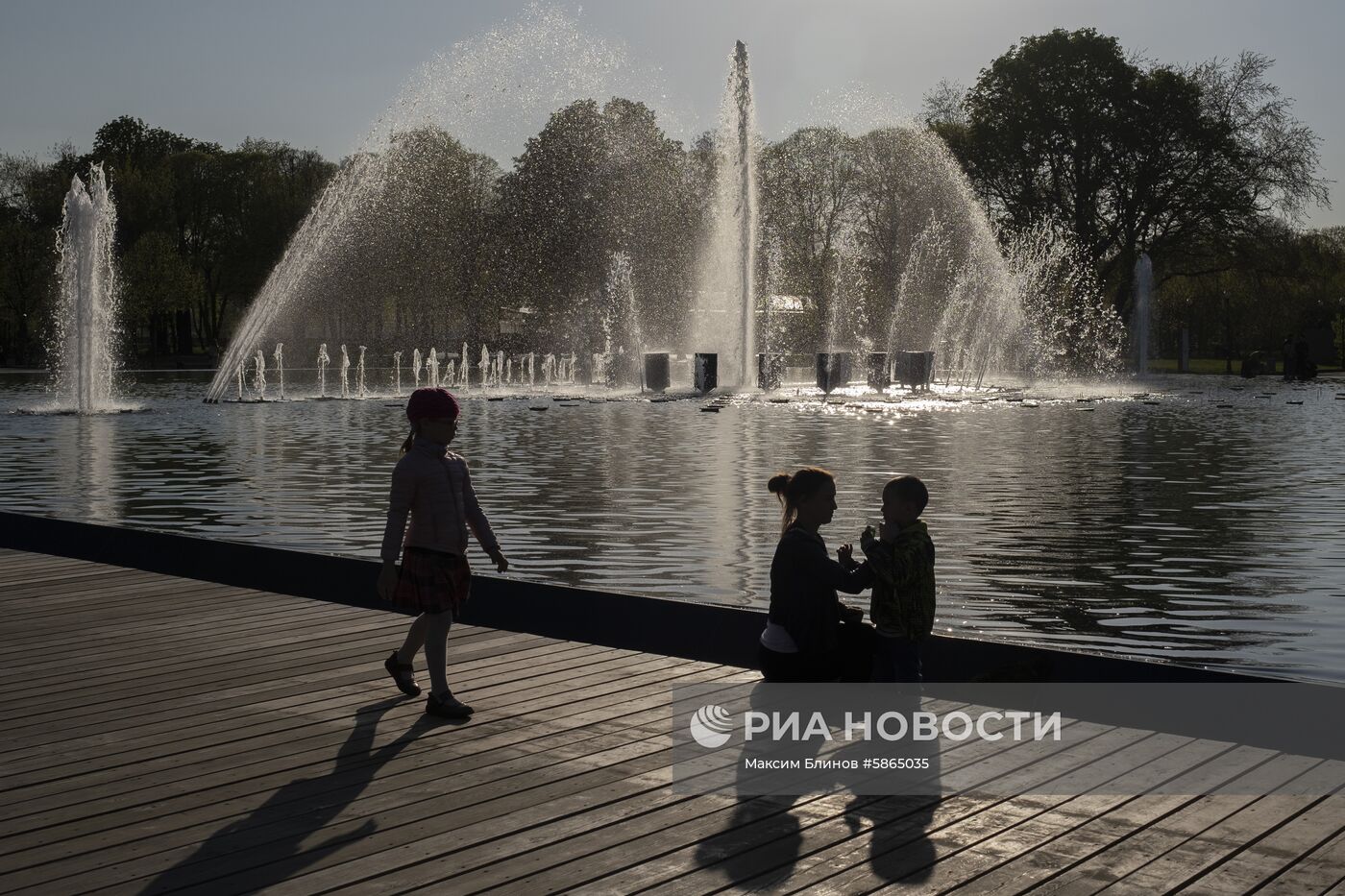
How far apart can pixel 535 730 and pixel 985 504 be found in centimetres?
1095

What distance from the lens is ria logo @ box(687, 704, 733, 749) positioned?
6141 mm

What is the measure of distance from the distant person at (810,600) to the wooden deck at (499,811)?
0.63 m

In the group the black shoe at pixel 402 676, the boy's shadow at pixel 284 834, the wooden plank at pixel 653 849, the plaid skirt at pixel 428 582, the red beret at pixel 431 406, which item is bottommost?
the boy's shadow at pixel 284 834

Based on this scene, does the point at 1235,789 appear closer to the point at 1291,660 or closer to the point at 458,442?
the point at 1291,660

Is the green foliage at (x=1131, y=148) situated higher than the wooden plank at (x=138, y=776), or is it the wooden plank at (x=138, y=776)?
the green foliage at (x=1131, y=148)

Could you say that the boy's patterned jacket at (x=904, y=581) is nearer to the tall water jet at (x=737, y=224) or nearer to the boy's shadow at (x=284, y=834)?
the boy's shadow at (x=284, y=834)

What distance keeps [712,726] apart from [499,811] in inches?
53.3

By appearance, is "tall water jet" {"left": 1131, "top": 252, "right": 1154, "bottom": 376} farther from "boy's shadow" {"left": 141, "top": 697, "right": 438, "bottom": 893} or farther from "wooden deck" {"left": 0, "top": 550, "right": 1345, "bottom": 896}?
"boy's shadow" {"left": 141, "top": 697, "right": 438, "bottom": 893}

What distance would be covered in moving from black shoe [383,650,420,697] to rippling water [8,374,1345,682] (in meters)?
4.00

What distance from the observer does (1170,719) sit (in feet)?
20.6

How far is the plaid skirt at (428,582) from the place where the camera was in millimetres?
6797

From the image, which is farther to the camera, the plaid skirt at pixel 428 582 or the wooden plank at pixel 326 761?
the plaid skirt at pixel 428 582

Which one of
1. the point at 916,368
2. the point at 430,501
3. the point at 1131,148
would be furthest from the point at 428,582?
the point at 1131,148

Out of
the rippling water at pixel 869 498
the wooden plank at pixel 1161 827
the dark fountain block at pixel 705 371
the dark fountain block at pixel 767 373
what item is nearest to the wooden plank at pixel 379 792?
the wooden plank at pixel 1161 827
